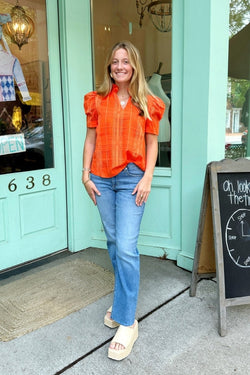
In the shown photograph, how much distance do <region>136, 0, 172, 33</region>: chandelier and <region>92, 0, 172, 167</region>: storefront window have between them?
0.02 m

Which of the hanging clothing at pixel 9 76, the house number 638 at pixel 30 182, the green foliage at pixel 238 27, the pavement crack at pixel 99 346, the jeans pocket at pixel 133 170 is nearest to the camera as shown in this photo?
the pavement crack at pixel 99 346

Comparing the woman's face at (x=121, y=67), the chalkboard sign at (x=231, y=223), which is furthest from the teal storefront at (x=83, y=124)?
the woman's face at (x=121, y=67)

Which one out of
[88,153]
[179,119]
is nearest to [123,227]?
[88,153]

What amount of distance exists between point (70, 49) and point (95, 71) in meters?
0.36

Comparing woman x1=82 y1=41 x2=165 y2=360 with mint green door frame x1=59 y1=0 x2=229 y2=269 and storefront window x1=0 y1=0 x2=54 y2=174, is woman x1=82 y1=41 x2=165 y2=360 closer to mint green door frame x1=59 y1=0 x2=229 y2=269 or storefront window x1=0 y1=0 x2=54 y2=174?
mint green door frame x1=59 y1=0 x2=229 y2=269

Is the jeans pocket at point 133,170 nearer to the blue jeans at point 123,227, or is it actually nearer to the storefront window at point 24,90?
the blue jeans at point 123,227

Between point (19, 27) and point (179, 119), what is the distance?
62.2 inches

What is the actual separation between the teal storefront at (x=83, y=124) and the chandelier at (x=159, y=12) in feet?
0.23

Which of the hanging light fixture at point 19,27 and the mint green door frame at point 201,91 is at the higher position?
the hanging light fixture at point 19,27

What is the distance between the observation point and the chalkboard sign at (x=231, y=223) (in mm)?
2139

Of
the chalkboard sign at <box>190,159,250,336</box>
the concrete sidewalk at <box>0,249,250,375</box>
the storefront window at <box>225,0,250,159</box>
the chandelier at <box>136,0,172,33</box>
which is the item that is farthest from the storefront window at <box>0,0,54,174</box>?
the storefront window at <box>225,0,250,159</box>

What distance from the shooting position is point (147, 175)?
6.16 feet

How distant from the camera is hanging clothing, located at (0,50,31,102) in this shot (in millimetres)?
2736

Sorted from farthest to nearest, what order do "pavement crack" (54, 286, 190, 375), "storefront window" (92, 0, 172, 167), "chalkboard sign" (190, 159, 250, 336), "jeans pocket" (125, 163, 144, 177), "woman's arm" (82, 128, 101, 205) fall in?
"storefront window" (92, 0, 172, 167)
"chalkboard sign" (190, 159, 250, 336)
"woman's arm" (82, 128, 101, 205)
"jeans pocket" (125, 163, 144, 177)
"pavement crack" (54, 286, 190, 375)
